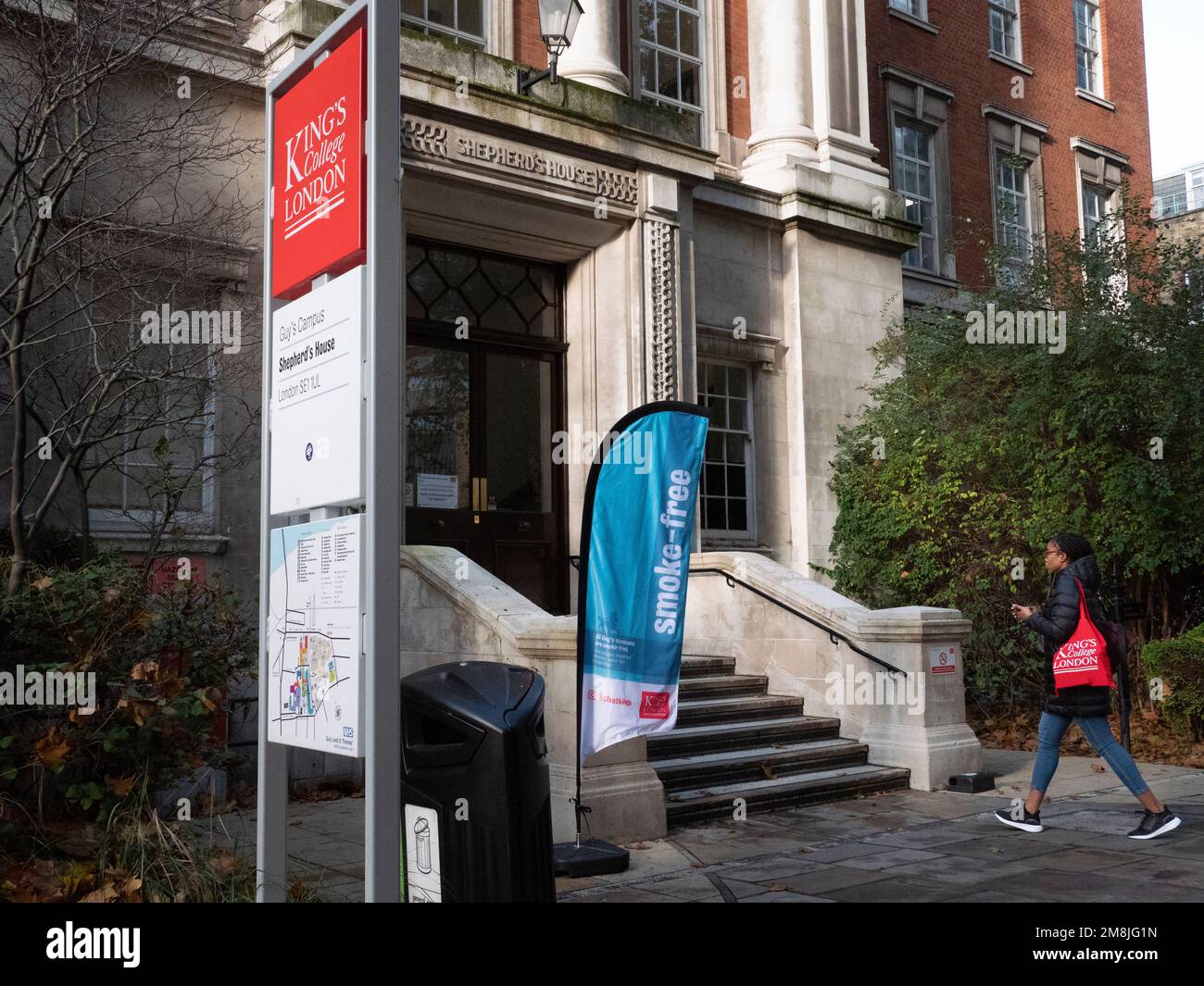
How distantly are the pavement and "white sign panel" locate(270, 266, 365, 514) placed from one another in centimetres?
212

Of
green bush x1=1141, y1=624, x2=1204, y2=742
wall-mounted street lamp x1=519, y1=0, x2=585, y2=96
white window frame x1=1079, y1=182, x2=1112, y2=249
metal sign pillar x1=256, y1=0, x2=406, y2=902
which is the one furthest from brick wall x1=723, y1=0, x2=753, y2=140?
metal sign pillar x1=256, y1=0, x2=406, y2=902

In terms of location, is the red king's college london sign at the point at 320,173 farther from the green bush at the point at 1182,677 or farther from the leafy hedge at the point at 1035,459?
the green bush at the point at 1182,677

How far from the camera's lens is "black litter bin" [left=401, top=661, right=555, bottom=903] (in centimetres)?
429

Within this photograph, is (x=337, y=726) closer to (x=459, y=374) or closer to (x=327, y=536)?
(x=327, y=536)

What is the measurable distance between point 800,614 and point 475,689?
6807 mm

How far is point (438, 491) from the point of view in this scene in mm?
11859

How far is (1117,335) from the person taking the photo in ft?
39.5

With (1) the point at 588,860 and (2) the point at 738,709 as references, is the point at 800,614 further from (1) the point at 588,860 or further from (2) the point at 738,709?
(1) the point at 588,860

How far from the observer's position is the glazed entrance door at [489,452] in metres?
11.9

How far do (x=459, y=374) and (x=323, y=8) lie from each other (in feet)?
12.1

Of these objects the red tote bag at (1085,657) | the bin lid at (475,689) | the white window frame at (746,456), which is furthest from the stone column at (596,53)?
the bin lid at (475,689)

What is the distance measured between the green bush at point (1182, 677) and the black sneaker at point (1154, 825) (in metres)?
3.86

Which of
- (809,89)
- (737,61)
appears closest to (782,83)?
(809,89)

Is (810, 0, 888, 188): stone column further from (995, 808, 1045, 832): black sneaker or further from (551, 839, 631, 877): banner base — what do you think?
(551, 839, 631, 877): banner base
